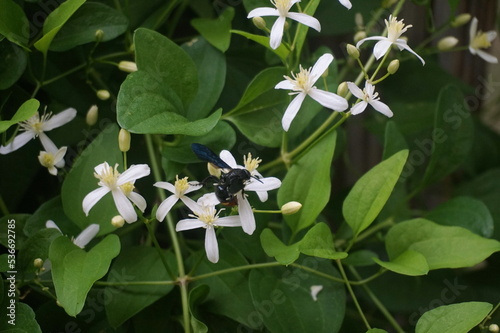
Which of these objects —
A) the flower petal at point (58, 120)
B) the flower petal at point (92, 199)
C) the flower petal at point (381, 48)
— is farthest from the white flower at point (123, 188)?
the flower petal at point (381, 48)

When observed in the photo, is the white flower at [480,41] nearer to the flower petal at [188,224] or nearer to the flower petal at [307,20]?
the flower petal at [307,20]

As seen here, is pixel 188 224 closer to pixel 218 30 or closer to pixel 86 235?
pixel 86 235

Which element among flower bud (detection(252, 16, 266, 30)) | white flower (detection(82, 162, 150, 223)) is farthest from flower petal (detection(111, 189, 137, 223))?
flower bud (detection(252, 16, 266, 30))

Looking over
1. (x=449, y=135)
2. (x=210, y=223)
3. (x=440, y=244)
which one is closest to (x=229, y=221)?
(x=210, y=223)

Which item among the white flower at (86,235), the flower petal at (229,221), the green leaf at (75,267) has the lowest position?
the white flower at (86,235)

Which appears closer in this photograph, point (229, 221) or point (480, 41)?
point (229, 221)

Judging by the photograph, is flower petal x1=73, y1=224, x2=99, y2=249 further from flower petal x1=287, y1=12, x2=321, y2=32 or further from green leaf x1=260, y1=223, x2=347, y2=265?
flower petal x1=287, y1=12, x2=321, y2=32

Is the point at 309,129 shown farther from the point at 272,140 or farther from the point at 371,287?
the point at 371,287
